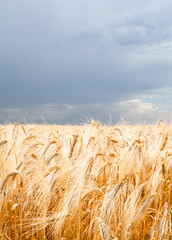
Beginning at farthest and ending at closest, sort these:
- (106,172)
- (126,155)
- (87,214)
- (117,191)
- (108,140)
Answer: (108,140) < (106,172) < (126,155) < (87,214) < (117,191)

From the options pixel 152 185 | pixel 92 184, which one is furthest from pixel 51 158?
pixel 152 185

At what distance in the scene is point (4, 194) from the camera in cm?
197

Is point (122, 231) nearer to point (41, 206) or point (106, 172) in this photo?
point (41, 206)

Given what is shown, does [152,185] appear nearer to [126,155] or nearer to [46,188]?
A: [126,155]

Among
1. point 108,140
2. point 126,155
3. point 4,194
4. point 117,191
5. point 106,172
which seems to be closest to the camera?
point 117,191

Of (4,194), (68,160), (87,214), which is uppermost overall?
(68,160)

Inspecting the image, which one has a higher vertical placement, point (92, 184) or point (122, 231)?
point (92, 184)

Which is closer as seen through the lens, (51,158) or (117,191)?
(117,191)

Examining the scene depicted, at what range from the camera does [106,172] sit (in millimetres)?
A: 2887

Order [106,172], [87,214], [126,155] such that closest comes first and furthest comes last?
[87,214] → [126,155] → [106,172]

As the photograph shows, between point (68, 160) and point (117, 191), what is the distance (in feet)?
3.20

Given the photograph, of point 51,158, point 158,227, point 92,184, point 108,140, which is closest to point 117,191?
point 158,227

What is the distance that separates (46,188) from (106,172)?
1067 mm

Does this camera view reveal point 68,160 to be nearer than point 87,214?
No
